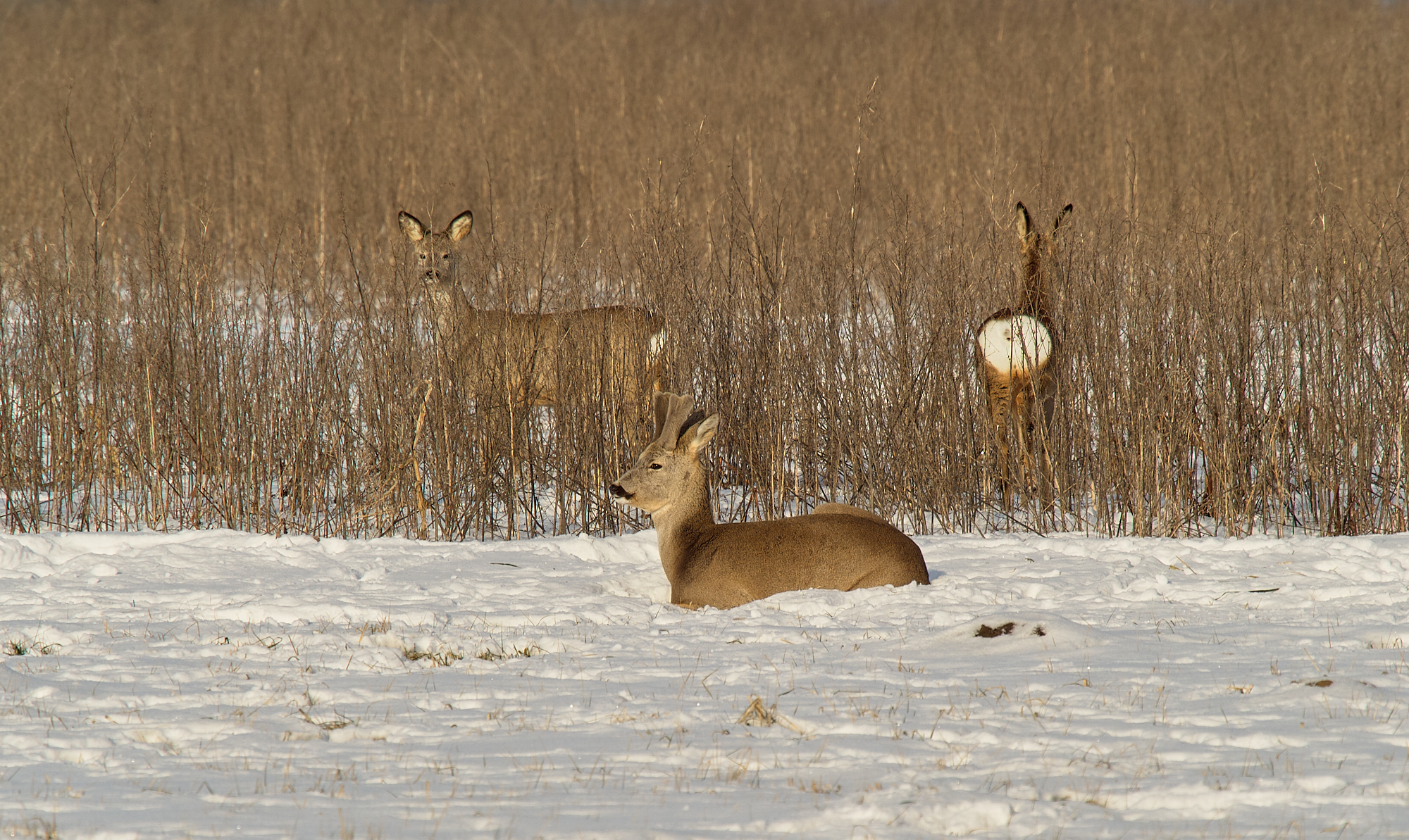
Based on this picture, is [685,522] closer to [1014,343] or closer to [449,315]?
[1014,343]

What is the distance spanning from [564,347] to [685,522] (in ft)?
7.14

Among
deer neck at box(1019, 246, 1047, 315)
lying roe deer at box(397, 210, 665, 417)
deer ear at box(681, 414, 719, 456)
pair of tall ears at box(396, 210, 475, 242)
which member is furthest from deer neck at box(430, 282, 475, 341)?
deer neck at box(1019, 246, 1047, 315)

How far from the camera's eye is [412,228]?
10742 millimetres

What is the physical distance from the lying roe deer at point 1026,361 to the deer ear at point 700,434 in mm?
2294

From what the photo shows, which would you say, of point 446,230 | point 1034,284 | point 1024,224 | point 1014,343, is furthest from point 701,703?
point 446,230

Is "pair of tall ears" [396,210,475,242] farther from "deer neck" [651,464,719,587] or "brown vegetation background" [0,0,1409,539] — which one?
"deer neck" [651,464,719,587]

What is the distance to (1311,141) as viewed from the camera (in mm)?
16469

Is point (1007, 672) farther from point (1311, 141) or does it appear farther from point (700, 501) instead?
point (1311, 141)

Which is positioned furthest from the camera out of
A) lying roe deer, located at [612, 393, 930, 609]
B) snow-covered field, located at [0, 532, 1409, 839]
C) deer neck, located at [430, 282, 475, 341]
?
deer neck, located at [430, 282, 475, 341]

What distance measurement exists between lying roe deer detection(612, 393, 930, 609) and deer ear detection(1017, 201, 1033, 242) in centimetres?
291

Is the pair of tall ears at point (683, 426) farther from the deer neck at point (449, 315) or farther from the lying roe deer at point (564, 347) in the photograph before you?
the deer neck at point (449, 315)

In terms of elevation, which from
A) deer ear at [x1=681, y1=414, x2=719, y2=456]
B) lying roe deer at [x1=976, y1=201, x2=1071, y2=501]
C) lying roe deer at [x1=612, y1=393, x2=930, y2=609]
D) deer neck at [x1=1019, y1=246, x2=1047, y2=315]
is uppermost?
deer neck at [x1=1019, y1=246, x2=1047, y2=315]

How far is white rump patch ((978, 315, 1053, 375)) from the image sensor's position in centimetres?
799

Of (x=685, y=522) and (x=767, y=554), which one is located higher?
(x=685, y=522)
